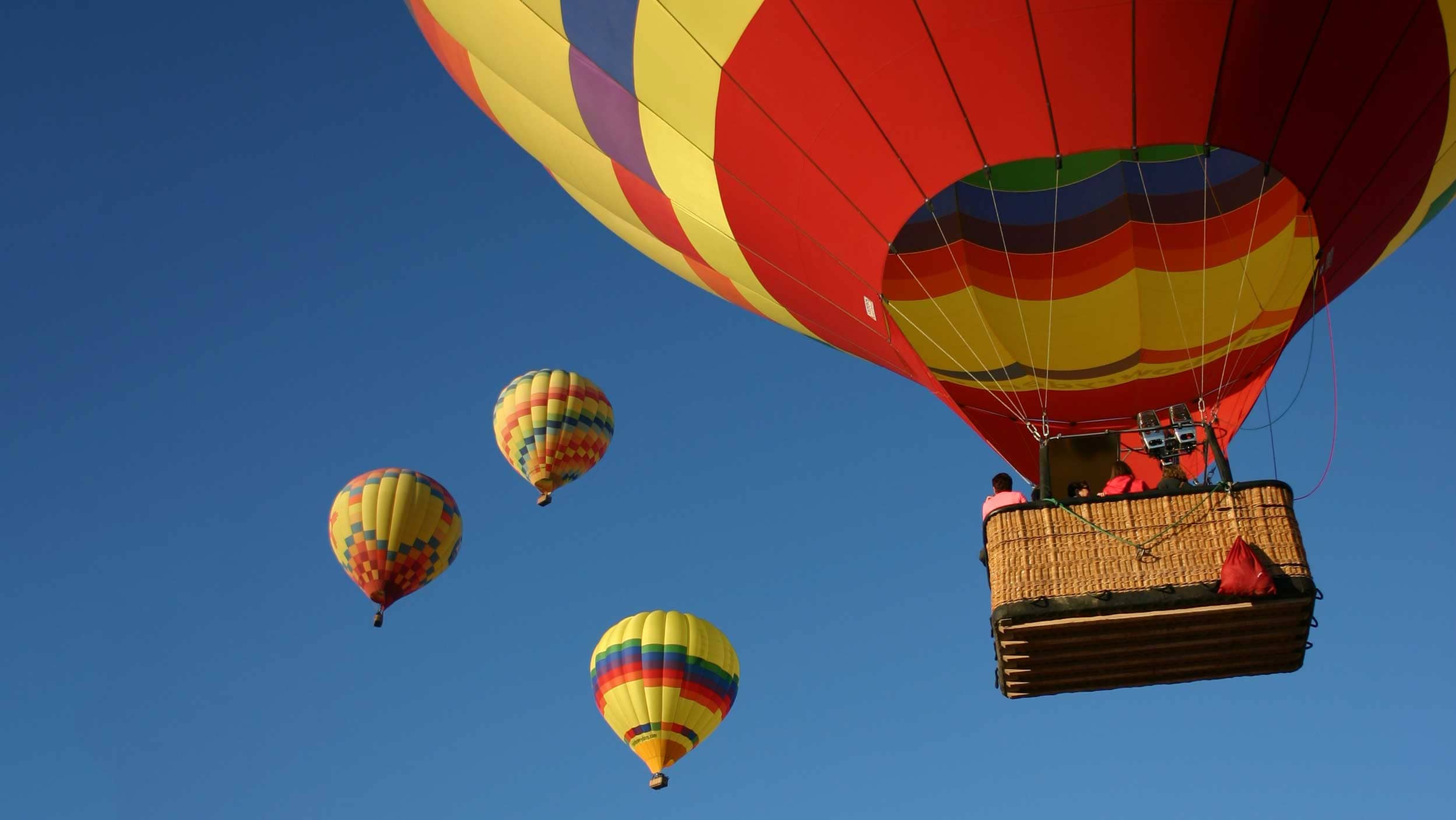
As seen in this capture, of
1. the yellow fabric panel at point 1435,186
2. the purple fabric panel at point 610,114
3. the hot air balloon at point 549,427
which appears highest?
the hot air balloon at point 549,427

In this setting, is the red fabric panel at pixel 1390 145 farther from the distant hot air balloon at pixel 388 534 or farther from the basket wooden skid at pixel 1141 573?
the distant hot air balloon at pixel 388 534

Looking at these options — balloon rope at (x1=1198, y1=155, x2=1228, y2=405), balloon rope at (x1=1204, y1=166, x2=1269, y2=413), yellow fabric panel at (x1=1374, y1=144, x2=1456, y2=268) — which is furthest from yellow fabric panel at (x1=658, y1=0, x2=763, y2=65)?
yellow fabric panel at (x1=1374, y1=144, x2=1456, y2=268)

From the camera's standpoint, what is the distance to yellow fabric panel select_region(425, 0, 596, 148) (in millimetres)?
8133

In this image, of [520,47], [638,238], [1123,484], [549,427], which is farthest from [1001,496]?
[549,427]

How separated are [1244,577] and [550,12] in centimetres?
422

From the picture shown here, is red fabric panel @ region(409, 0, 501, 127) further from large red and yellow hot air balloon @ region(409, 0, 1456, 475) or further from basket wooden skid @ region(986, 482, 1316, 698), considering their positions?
basket wooden skid @ region(986, 482, 1316, 698)

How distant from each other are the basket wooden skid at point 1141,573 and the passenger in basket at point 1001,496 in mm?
198

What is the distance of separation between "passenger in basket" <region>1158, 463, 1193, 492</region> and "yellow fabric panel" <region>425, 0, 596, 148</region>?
351cm

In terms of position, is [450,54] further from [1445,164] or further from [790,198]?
[1445,164]

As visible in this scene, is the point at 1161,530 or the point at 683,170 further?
the point at 683,170

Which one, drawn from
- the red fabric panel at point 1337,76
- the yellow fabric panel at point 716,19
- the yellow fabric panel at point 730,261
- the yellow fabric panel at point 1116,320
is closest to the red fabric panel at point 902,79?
the yellow fabric panel at point 716,19

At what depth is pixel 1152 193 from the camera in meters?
7.42

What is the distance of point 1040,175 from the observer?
283 inches

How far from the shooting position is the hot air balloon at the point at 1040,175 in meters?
6.55
